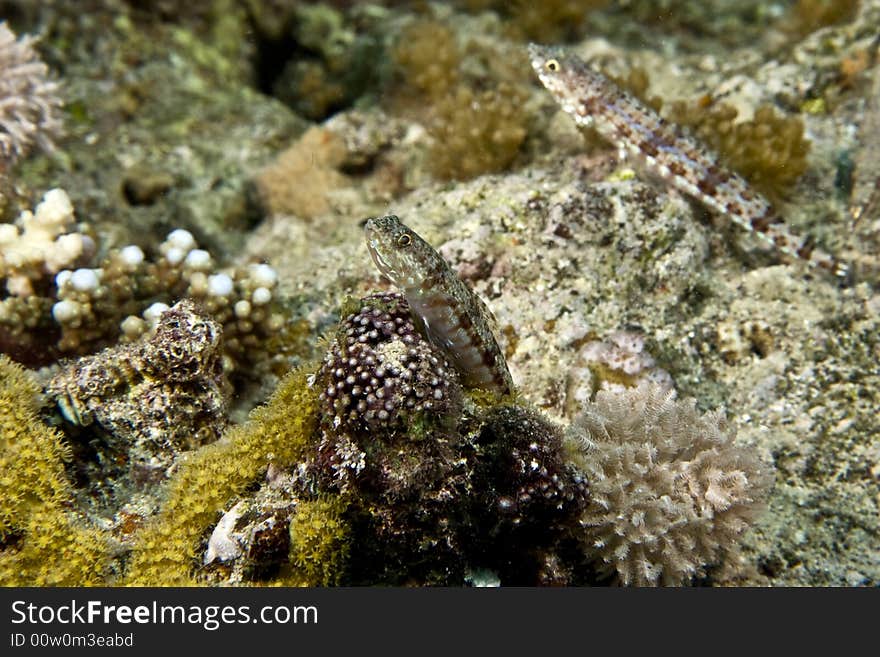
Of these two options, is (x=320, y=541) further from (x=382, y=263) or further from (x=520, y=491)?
(x=382, y=263)

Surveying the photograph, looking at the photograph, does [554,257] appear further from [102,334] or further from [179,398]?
[102,334]

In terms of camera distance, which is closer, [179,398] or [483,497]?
[483,497]

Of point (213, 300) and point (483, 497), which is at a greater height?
point (483, 497)

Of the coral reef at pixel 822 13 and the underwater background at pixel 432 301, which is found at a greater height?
the coral reef at pixel 822 13

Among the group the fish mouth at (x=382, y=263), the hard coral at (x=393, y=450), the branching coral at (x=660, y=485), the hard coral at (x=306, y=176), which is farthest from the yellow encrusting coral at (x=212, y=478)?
the hard coral at (x=306, y=176)

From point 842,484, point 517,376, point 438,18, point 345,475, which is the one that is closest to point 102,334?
point 345,475

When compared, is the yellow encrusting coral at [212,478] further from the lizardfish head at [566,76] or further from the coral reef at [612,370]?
the lizardfish head at [566,76]

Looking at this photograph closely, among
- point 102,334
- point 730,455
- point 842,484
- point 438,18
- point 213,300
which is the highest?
point 438,18
